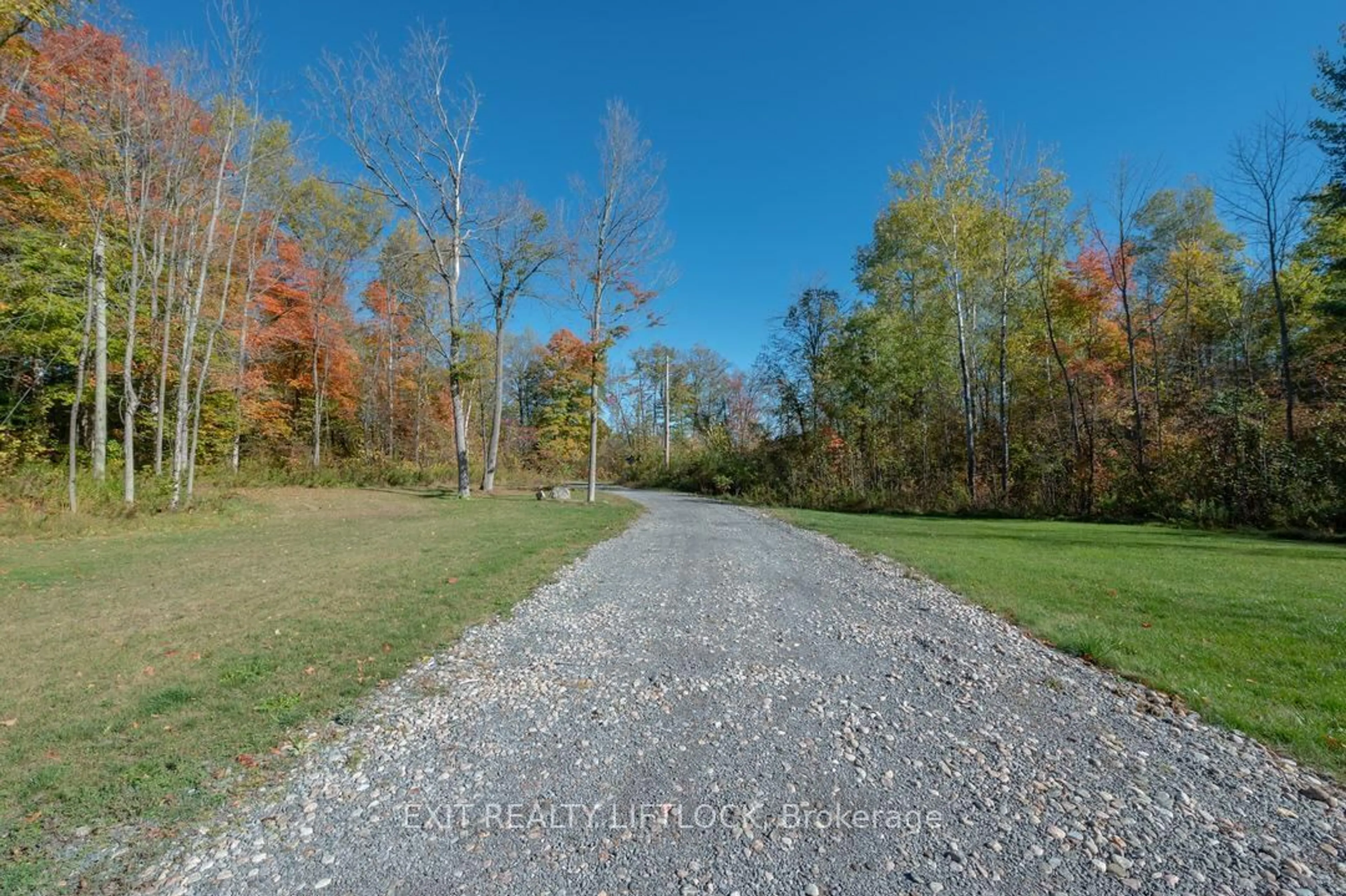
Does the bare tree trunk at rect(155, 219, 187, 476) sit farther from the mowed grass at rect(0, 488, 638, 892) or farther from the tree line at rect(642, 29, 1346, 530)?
the tree line at rect(642, 29, 1346, 530)

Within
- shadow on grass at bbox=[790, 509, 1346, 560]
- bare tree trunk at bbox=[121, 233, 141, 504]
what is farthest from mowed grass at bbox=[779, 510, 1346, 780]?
Answer: bare tree trunk at bbox=[121, 233, 141, 504]

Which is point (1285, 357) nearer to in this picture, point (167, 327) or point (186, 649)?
point (186, 649)

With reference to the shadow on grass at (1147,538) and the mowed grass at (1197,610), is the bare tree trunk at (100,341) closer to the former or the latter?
the mowed grass at (1197,610)

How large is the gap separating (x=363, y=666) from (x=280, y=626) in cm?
166

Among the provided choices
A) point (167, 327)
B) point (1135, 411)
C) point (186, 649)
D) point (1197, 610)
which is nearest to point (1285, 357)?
point (1135, 411)

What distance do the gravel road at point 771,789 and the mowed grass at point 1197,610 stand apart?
443mm

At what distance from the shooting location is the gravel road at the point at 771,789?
83.1 inches

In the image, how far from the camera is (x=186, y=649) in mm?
4566

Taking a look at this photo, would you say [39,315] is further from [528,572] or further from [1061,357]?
[1061,357]

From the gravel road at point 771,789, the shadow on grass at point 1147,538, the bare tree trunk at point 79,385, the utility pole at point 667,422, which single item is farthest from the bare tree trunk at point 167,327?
the utility pole at point 667,422

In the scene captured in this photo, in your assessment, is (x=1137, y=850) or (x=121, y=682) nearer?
(x=1137, y=850)

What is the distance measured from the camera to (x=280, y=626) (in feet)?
17.1

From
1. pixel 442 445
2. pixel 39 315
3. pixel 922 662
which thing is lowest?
pixel 922 662

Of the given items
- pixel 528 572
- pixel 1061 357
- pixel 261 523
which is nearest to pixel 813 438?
pixel 1061 357
